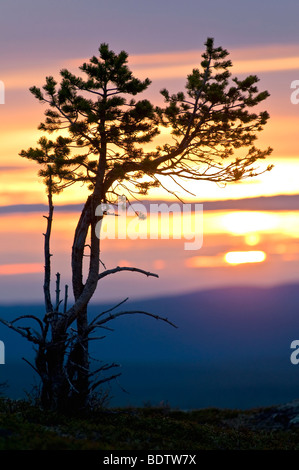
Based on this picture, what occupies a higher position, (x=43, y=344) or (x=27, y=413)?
(x=43, y=344)

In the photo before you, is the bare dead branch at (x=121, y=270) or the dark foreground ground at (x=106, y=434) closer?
the dark foreground ground at (x=106, y=434)

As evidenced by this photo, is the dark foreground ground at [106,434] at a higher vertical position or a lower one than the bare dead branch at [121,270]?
lower

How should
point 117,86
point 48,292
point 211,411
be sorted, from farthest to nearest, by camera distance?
point 211,411 → point 48,292 → point 117,86

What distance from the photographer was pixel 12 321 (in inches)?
823

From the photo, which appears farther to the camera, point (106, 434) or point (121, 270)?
point (121, 270)

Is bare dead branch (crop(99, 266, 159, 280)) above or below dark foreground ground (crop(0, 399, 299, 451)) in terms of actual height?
above

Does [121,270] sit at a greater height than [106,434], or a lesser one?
greater

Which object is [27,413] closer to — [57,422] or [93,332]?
[57,422]

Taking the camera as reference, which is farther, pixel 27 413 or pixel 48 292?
pixel 48 292

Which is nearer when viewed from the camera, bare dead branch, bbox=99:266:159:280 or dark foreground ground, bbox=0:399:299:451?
dark foreground ground, bbox=0:399:299:451

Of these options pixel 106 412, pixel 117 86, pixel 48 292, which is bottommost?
pixel 106 412
